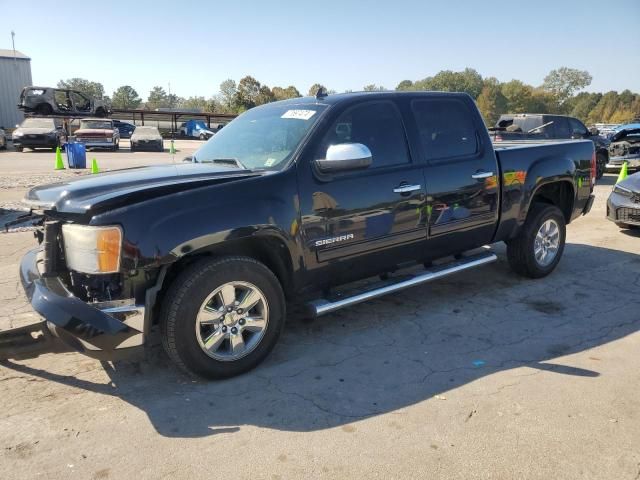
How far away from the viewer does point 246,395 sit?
10.5 ft

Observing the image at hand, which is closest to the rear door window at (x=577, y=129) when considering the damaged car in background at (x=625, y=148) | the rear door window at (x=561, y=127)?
the rear door window at (x=561, y=127)

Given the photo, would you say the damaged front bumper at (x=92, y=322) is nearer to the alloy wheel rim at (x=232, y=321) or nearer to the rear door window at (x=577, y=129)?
the alloy wheel rim at (x=232, y=321)

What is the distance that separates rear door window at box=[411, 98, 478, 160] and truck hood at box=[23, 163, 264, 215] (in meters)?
1.69

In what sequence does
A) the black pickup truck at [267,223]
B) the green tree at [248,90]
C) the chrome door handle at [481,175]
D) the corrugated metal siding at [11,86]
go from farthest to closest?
the green tree at [248,90] → the corrugated metal siding at [11,86] → the chrome door handle at [481,175] → the black pickup truck at [267,223]

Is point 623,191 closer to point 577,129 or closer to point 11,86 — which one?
point 577,129

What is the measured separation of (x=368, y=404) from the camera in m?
3.10

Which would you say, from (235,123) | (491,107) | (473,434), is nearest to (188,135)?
(235,123)

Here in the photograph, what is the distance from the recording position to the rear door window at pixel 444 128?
4406 millimetres

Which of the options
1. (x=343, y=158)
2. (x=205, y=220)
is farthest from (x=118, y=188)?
(x=343, y=158)

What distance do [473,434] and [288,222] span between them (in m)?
1.77

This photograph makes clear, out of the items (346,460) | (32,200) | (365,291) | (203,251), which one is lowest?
(346,460)

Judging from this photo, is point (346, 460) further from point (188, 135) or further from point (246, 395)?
point (188, 135)

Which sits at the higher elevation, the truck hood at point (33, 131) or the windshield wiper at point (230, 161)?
the truck hood at point (33, 131)

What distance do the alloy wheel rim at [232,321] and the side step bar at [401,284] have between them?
0.47m
